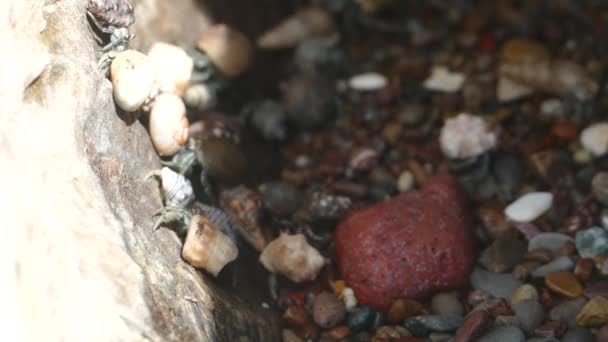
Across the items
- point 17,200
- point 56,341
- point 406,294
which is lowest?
point 406,294

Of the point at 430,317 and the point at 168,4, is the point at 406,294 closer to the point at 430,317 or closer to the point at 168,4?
the point at 430,317

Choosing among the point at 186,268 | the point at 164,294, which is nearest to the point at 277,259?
the point at 186,268

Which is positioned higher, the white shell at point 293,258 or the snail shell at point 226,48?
the snail shell at point 226,48

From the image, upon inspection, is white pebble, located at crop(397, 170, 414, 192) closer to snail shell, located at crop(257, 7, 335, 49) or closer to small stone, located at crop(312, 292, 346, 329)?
small stone, located at crop(312, 292, 346, 329)

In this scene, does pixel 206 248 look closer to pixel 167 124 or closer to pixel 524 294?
pixel 167 124

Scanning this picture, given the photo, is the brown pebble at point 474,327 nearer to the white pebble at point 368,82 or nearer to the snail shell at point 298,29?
the white pebble at point 368,82

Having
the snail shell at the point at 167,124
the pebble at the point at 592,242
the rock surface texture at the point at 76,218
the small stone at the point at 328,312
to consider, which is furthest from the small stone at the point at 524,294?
the snail shell at the point at 167,124
